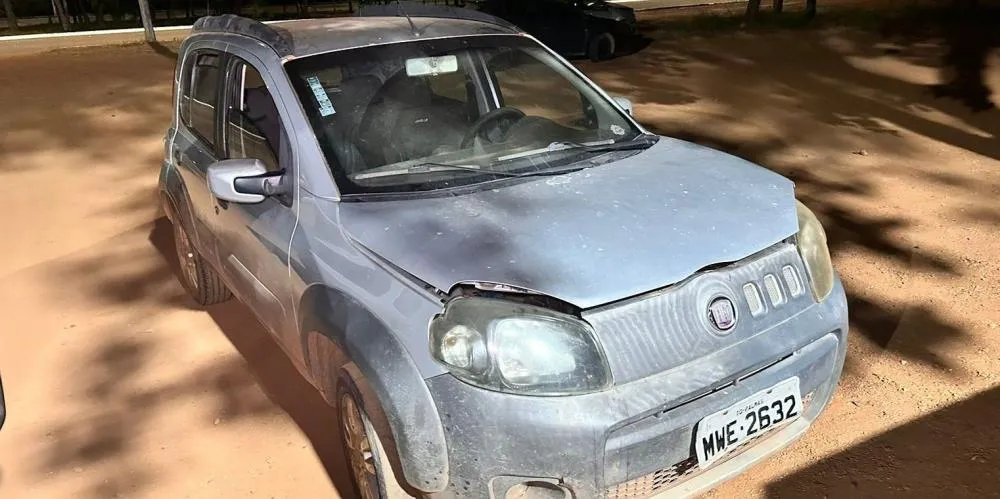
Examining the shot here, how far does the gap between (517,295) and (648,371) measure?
42 centimetres

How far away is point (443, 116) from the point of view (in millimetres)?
3141

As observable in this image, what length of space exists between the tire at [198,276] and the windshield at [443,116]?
1.68 metres

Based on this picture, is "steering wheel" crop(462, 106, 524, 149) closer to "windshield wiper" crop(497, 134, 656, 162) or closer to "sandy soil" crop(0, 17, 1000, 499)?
"windshield wiper" crop(497, 134, 656, 162)

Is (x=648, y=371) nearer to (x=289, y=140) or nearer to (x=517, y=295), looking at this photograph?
(x=517, y=295)

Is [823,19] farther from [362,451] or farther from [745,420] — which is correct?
[362,451]

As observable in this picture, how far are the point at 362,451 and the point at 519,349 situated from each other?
0.74 metres

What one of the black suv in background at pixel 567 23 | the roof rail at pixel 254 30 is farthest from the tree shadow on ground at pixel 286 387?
the black suv in background at pixel 567 23

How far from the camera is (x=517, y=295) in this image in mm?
2031

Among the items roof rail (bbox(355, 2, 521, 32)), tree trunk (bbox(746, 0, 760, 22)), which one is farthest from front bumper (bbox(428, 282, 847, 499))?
tree trunk (bbox(746, 0, 760, 22))

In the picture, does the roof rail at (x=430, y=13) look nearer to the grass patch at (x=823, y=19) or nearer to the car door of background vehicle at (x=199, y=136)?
the car door of background vehicle at (x=199, y=136)

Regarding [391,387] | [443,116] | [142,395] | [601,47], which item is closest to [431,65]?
[443,116]

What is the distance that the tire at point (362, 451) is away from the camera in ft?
7.34

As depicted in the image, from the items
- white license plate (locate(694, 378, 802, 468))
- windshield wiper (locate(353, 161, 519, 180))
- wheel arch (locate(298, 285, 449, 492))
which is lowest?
white license plate (locate(694, 378, 802, 468))

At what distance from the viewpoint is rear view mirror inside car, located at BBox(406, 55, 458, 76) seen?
3098mm
